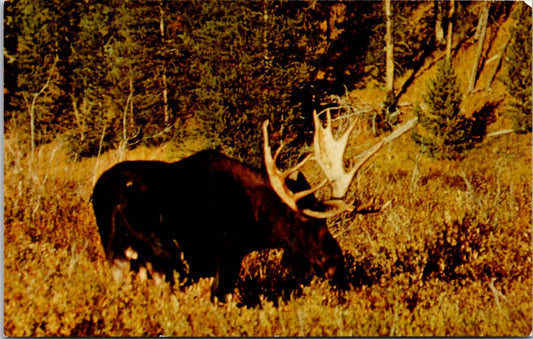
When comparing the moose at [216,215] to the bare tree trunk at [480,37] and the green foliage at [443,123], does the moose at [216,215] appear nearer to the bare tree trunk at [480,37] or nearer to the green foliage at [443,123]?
the green foliage at [443,123]

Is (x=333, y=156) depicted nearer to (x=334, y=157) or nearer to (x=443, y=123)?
(x=334, y=157)

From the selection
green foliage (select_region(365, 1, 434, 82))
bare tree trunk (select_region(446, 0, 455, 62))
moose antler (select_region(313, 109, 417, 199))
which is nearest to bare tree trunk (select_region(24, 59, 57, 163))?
moose antler (select_region(313, 109, 417, 199))

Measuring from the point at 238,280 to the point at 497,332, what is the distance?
6.05 ft

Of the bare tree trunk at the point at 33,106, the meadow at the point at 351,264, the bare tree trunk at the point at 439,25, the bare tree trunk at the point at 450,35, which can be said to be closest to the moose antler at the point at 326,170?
the meadow at the point at 351,264

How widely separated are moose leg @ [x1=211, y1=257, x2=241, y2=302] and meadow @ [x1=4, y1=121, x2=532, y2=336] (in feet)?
0.24

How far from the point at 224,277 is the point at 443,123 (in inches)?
102

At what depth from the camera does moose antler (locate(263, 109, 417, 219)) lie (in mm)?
3299

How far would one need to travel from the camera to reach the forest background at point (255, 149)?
3.25 m

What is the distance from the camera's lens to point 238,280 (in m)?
3.60

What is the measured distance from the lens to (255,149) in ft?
12.6

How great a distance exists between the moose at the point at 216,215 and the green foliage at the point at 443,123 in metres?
1.15

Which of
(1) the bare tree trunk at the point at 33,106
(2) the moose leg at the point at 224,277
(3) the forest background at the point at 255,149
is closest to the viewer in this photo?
(3) the forest background at the point at 255,149

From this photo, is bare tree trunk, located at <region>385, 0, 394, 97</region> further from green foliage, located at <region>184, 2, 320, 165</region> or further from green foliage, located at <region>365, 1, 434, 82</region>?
green foliage, located at <region>184, 2, 320, 165</region>

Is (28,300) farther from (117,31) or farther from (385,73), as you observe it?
(385,73)
